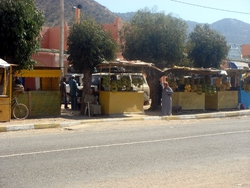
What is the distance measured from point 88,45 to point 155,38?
170 inches

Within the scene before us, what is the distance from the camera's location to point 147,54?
20.4 metres

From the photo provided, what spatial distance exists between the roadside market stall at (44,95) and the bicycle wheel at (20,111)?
0.41 meters

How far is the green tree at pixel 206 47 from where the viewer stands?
24547 millimetres

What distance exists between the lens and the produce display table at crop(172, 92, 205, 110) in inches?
799

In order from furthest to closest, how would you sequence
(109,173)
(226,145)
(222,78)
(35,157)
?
(222,78) < (226,145) < (35,157) < (109,173)

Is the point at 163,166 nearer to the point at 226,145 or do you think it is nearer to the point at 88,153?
the point at 88,153

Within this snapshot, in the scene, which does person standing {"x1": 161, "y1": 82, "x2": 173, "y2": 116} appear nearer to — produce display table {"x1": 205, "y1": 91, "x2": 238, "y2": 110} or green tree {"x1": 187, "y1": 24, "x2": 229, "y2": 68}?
produce display table {"x1": 205, "y1": 91, "x2": 238, "y2": 110}

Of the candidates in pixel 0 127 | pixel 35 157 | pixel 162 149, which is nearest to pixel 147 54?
pixel 0 127

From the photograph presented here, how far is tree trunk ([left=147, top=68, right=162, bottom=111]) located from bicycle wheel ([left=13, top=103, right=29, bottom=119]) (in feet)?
22.6

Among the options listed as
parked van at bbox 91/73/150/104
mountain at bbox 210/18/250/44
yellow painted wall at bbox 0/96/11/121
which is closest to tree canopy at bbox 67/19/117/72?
parked van at bbox 91/73/150/104

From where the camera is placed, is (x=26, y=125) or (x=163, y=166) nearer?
(x=163, y=166)

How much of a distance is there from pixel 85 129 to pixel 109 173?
6753 mm

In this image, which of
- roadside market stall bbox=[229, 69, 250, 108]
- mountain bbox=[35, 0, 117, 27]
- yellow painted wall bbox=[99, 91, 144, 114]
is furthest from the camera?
mountain bbox=[35, 0, 117, 27]

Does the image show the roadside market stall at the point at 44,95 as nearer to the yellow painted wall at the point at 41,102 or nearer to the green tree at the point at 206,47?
the yellow painted wall at the point at 41,102
